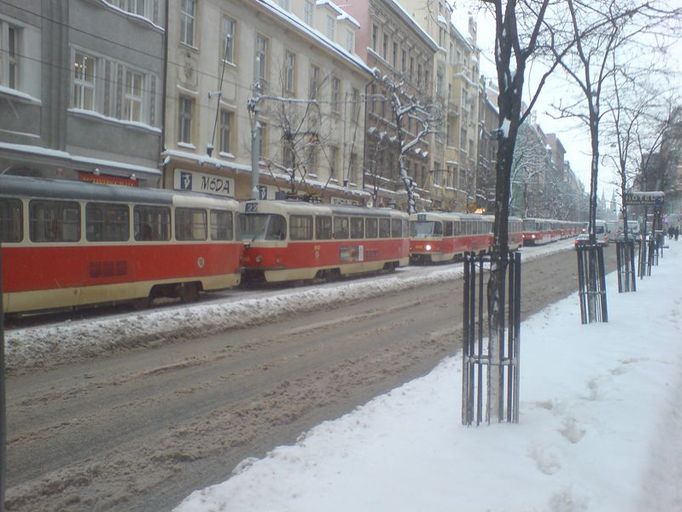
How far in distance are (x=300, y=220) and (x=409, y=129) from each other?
31708 millimetres

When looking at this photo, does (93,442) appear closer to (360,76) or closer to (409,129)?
(360,76)

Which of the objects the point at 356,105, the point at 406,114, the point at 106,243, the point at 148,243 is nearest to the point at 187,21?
the point at 148,243

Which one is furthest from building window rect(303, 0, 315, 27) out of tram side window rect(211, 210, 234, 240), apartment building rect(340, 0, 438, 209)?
tram side window rect(211, 210, 234, 240)

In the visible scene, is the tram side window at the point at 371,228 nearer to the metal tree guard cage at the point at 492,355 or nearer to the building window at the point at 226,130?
the building window at the point at 226,130

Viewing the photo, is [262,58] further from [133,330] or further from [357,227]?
[133,330]

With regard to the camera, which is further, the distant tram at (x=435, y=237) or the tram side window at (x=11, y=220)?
the distant tram at (x=435, y=237)

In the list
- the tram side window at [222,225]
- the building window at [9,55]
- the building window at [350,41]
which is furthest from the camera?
the building window at [350,41]

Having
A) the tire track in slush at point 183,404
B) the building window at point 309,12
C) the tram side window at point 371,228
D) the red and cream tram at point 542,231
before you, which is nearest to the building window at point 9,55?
the tire track in slush at point 183,404

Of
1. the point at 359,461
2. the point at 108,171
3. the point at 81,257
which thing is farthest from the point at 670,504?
the point at 108,171

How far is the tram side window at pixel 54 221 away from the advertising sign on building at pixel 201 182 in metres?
10.5

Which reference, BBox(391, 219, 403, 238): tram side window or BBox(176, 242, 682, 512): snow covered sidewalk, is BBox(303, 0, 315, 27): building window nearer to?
BBox(391, 219, 403, 238): tram side window

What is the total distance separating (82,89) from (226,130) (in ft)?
27.1

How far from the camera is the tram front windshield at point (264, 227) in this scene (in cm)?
1902

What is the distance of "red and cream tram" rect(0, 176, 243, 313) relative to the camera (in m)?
11.2
